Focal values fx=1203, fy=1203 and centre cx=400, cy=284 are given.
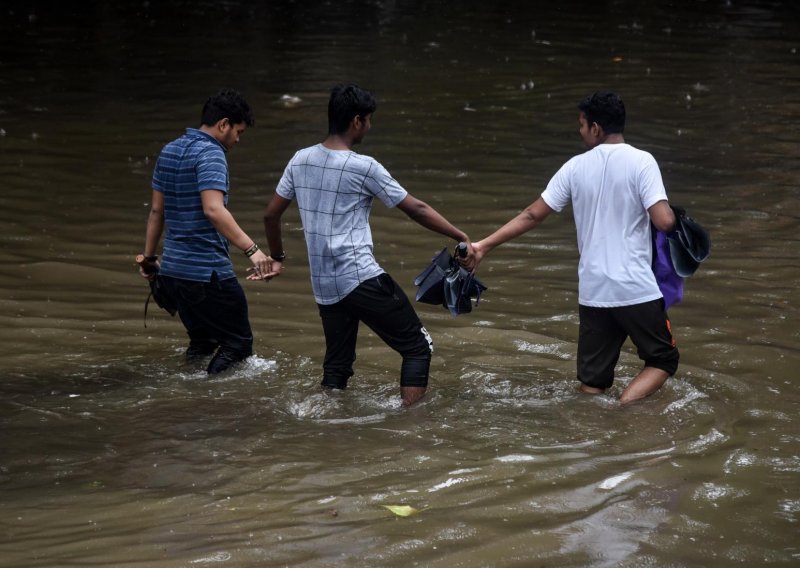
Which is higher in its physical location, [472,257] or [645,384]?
[472,257]

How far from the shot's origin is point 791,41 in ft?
61.5

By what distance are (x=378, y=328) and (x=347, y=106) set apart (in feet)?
3.78

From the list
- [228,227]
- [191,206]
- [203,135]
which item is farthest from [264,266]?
[203,135]

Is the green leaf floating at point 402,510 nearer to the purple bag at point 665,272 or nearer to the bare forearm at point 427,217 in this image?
the bare forearm at point 427,217

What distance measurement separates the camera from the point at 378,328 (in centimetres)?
617

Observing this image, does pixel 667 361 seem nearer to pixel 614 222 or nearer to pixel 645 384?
pixel 645 384

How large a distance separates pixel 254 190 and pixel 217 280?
14.8 feet

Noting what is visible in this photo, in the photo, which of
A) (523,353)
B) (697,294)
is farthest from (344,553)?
(697,294)

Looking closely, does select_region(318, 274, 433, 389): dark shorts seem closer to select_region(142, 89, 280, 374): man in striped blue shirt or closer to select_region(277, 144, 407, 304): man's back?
select_region(277, 144, 407, 304): man's back

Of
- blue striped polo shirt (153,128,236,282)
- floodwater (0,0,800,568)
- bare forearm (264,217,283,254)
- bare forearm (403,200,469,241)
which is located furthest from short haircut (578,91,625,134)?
blue striped polo shirt (153,128,236,282)

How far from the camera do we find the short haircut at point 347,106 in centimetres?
582

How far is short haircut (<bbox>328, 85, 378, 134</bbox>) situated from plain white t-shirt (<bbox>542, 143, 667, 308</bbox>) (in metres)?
1.01

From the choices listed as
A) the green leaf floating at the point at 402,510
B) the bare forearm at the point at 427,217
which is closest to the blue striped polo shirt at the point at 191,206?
the bare forearm at the point at 427,217

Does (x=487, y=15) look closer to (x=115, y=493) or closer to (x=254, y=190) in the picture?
(x=254, y=190)
